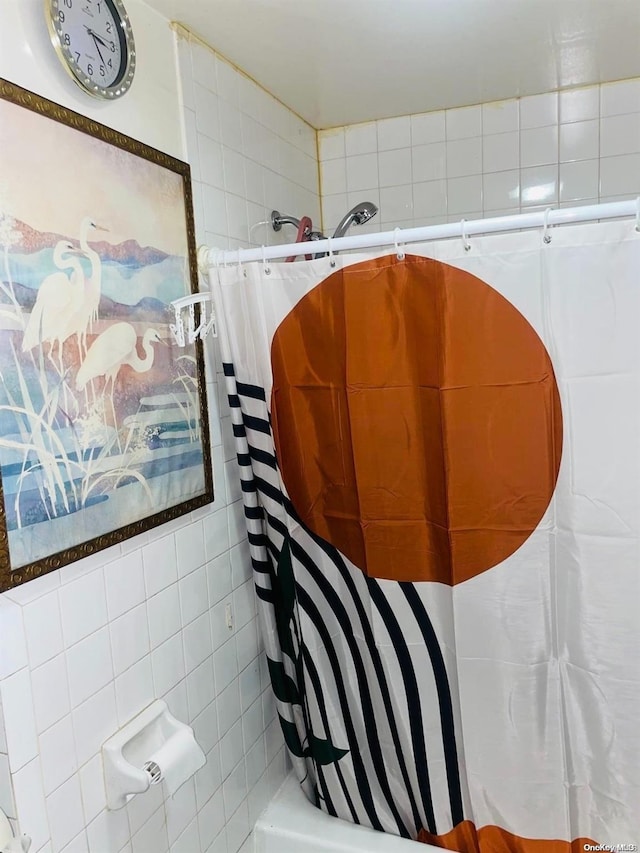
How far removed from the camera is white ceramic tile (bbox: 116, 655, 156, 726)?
1314 mm

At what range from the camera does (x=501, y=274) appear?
133cm

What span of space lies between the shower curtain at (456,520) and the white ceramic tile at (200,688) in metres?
0.20

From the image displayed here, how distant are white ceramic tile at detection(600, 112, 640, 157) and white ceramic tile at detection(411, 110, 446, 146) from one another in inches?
20.7

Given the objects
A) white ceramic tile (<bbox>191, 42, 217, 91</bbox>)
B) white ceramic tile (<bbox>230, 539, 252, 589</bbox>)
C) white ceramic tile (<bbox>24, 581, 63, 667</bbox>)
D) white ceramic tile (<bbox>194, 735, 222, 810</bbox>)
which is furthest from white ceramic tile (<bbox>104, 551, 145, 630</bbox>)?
white ceramic tile (<bbox>191, 42, 217, 91</bbox>)

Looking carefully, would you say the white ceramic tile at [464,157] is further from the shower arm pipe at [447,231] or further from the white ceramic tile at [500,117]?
the shower arm pipe at [447,231]

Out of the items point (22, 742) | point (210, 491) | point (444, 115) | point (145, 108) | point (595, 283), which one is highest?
point (444, 115)

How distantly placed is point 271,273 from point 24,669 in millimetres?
986

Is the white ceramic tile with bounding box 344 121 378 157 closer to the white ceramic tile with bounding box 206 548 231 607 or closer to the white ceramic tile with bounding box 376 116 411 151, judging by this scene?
the white ceramic tile with bounding box 376 116 411 151

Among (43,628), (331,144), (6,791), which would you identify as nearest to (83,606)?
(43,628)

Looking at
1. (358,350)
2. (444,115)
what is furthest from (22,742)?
(444,115)

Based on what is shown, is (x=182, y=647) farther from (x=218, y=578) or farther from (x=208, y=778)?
(x=208, y=778)

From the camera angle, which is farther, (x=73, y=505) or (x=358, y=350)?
(x=358, y=350)

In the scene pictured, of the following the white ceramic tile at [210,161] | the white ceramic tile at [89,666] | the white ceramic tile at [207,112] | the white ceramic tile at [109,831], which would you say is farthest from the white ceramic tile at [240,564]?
the white ceramic tile at [207,112]

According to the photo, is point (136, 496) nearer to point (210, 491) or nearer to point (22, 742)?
point (210, 491)
